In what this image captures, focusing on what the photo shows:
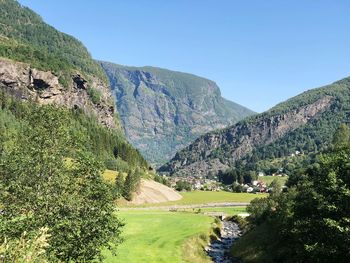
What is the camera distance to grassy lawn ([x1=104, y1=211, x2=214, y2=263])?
66.9 meters

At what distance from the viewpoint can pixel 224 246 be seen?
8894 cm

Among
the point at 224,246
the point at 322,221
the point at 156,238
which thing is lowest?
the point at 224,246

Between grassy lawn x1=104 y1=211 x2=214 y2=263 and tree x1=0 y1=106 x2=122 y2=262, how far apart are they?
15.4m

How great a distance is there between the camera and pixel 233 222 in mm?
137500

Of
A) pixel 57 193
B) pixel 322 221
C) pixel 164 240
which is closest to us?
pixel 57 193

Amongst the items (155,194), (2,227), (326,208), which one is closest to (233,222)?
(155,194)

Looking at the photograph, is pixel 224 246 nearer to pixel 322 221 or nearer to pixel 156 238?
pixel 156 238

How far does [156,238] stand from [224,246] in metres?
14.6

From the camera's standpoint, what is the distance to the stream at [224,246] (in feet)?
245

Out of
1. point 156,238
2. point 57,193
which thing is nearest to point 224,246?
point 156,238

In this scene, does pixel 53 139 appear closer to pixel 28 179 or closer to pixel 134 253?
pixel 28 179

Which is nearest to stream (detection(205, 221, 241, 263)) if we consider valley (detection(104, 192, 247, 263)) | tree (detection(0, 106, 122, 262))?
valley (detection(104, 192, 247, 263))

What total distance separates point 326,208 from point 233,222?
9280 centimetres

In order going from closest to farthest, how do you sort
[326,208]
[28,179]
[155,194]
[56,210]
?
[56,210] → [28,179] → [326,208] → [155,194]
